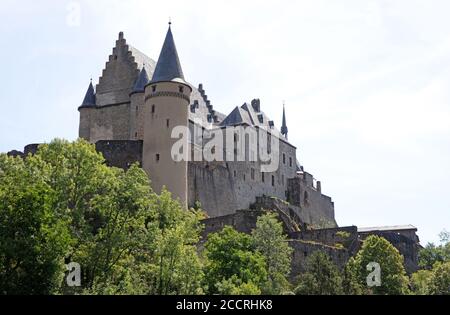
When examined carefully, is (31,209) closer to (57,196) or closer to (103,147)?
(57,196)

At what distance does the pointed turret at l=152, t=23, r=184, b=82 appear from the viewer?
56.1 m

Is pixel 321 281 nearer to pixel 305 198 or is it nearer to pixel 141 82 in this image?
pixel 141 82

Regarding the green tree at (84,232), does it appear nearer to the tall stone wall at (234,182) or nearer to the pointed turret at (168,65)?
the pointed turret at (168,65)

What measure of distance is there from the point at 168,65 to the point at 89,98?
12088mm

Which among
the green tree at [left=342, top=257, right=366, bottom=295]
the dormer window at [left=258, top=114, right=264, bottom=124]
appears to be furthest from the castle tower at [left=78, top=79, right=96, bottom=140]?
the green tree at [left=342, top=257, right=366, bottom=295]

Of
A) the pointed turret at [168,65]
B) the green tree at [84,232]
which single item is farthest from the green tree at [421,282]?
the pointed turret at [168,65]

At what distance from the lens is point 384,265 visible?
48.0 m

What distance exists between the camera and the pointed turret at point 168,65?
5606 centimetres

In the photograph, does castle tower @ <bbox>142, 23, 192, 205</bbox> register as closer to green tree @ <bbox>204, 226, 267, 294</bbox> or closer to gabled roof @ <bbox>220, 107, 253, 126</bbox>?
green tree @ <bbox>204, 226, 267, 294</bbox>

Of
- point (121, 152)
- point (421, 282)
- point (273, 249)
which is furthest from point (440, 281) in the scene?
point (121, 152)

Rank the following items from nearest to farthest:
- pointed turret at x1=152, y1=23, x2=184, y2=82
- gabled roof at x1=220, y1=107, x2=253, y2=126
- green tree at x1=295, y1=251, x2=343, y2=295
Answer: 1. green tree at x1=295, y1=251, x2=343, y2=295
2. pointed turret at x1=152, y1=23, x2=184, y2=82
3. gabled roof at x1=220, y1=107, x2=253, y2=126

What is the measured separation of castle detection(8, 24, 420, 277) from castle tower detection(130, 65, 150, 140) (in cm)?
7

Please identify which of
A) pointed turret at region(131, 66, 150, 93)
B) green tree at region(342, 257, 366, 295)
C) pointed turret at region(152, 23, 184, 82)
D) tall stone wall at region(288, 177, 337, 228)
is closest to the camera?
green tree at region(342, 257, 366, 295)

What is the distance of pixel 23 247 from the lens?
34.4 meters
